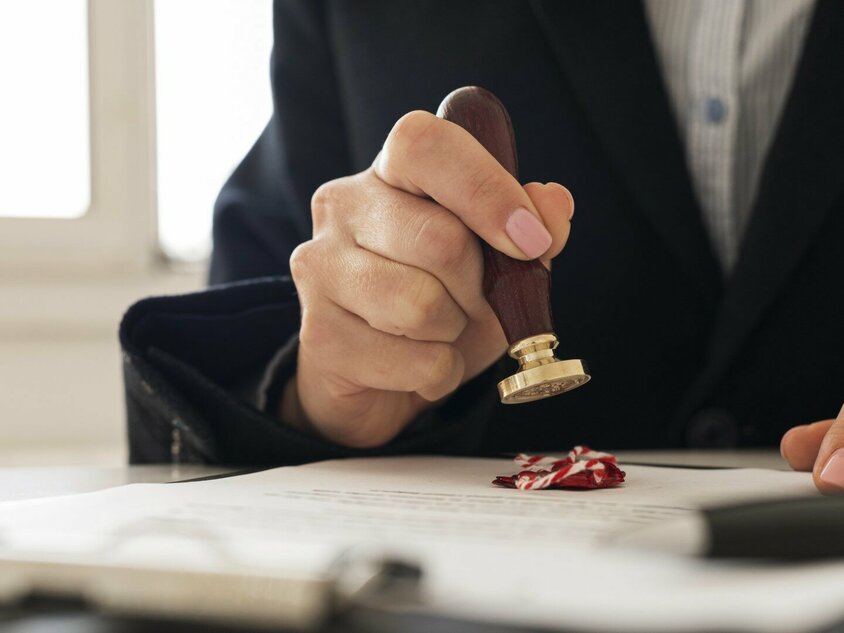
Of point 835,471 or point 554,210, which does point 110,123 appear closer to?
point 554,210

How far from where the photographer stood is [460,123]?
17.9 inches

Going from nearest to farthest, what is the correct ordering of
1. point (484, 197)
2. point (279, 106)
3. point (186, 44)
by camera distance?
point (484, 197)
point (279, 106)
point (186, 44)

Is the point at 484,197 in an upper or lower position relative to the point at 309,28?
lower

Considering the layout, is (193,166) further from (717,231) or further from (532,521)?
(532,521)

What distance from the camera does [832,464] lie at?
1.22ft

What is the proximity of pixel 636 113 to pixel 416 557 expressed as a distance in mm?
558

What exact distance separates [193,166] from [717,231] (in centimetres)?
85

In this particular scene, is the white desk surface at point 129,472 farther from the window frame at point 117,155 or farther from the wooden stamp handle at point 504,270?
the window frame at point 117,155

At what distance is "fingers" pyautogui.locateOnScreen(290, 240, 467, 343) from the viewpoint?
0.45m

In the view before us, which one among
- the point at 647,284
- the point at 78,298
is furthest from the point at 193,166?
the point at 647,284

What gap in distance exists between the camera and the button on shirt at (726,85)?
0.75m

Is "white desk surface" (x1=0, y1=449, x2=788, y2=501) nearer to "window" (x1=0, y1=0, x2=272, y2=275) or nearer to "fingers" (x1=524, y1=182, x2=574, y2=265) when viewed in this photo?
"fingers" (x1=524, y1=182, x2=574, y2=265)

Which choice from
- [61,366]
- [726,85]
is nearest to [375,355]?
[726,85]

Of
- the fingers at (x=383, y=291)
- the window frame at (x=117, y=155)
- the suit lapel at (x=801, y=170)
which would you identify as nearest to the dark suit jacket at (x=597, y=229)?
the suit lapel at (x=801, y=170)
